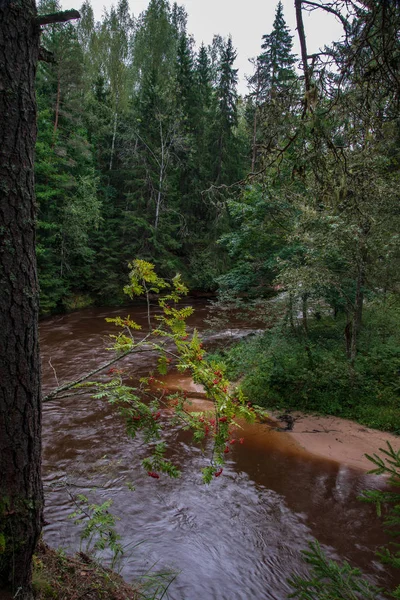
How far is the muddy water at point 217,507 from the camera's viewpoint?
396 centimetres

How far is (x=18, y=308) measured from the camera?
6.32ft

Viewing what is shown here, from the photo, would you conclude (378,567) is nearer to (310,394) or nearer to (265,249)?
(310,394)

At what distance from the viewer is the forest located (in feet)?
6.64

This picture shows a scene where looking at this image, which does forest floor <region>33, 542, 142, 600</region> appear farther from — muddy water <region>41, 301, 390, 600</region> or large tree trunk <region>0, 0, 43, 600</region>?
muddy water <region>41, 301, 390, 600</region>

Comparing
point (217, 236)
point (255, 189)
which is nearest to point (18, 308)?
point (255, 189)

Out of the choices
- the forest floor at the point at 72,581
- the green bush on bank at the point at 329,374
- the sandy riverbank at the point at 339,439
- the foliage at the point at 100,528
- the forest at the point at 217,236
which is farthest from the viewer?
the green bush on bank at the point at 329,374

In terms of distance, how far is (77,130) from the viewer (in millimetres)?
18094

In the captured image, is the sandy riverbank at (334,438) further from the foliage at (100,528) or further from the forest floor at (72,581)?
the forest floor at (72,581)

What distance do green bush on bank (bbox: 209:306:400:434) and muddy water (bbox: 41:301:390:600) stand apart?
1.29 meters

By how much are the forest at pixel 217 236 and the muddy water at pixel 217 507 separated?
204 millimetres

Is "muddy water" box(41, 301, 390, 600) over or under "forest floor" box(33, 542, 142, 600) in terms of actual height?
under

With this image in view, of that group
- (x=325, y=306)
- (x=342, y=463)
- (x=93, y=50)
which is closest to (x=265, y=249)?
(x=325, y=306)

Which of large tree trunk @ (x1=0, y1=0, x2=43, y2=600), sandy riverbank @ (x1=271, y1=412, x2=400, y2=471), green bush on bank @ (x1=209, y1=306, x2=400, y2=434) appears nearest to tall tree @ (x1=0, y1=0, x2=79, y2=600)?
large tree trunk @ (x1=0, y1=0, x2=43, y2=600)

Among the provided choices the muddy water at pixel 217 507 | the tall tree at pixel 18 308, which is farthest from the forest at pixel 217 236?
the muddy water at pixel 217 507
